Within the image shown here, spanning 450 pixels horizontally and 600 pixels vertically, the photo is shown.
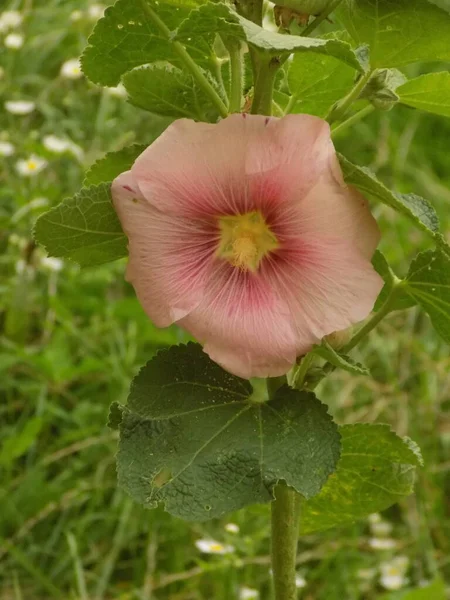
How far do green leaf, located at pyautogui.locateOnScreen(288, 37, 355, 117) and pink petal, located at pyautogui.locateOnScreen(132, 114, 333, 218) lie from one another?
0.33 ft

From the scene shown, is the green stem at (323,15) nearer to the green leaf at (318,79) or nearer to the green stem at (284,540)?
the green leaf at (318,79)

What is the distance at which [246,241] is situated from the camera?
22.8 inches

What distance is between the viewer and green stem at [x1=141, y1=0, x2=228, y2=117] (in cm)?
55

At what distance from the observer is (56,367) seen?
1647mm

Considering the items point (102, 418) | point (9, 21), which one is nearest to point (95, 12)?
point (9, 21)

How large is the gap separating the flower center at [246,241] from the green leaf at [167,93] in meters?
0.08

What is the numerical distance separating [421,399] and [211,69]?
4.33 ft

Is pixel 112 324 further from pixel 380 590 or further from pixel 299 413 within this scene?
pixel 299 413

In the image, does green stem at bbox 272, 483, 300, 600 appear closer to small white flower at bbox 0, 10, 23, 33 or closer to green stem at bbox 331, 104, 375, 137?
green stem at bbox 331, 104, 375, 137

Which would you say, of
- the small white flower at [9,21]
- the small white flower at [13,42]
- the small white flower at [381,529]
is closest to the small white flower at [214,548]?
the small white flower at [381,529]

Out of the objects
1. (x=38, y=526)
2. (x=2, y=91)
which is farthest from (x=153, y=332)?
(x=2, y=91)

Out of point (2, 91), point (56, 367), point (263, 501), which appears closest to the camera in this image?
point (263, 501)

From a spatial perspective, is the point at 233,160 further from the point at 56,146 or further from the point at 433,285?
the point at 56,146

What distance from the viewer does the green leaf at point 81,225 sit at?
22.0 inches
